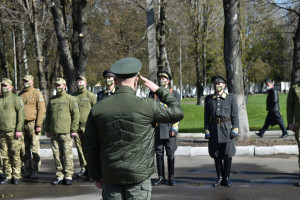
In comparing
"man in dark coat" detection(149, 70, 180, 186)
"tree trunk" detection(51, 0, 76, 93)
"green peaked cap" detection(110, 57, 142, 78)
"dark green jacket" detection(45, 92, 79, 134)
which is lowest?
"man in dark coat" detection(149, 70, 180, 186)

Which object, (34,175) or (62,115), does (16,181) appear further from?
(62,115)

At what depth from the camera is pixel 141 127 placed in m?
3.99

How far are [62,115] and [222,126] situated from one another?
3.14 meters

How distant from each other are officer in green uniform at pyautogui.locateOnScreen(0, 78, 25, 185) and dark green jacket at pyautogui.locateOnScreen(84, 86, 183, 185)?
5.39 metres

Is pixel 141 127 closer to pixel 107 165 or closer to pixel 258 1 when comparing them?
pixel 107 165

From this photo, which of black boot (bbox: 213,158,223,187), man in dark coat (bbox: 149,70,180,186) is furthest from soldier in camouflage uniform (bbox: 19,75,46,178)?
black boot (bbox: 213,158,223,187)

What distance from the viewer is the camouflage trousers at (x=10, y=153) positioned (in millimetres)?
9086

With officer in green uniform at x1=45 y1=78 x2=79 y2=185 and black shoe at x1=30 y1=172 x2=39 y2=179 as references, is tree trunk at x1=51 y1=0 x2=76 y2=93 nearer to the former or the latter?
black shoe at x1=30 y1=172 x2=39 y2=179

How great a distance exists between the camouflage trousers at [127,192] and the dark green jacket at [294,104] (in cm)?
510

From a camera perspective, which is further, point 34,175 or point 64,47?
point 64,47

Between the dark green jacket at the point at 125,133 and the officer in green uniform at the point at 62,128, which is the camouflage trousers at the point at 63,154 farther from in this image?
the dark green jacket at the point at 125,133

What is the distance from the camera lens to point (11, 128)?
29.6 ft

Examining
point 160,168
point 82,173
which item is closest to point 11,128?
point 82,173

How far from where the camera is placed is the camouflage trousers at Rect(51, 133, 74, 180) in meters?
8.84
